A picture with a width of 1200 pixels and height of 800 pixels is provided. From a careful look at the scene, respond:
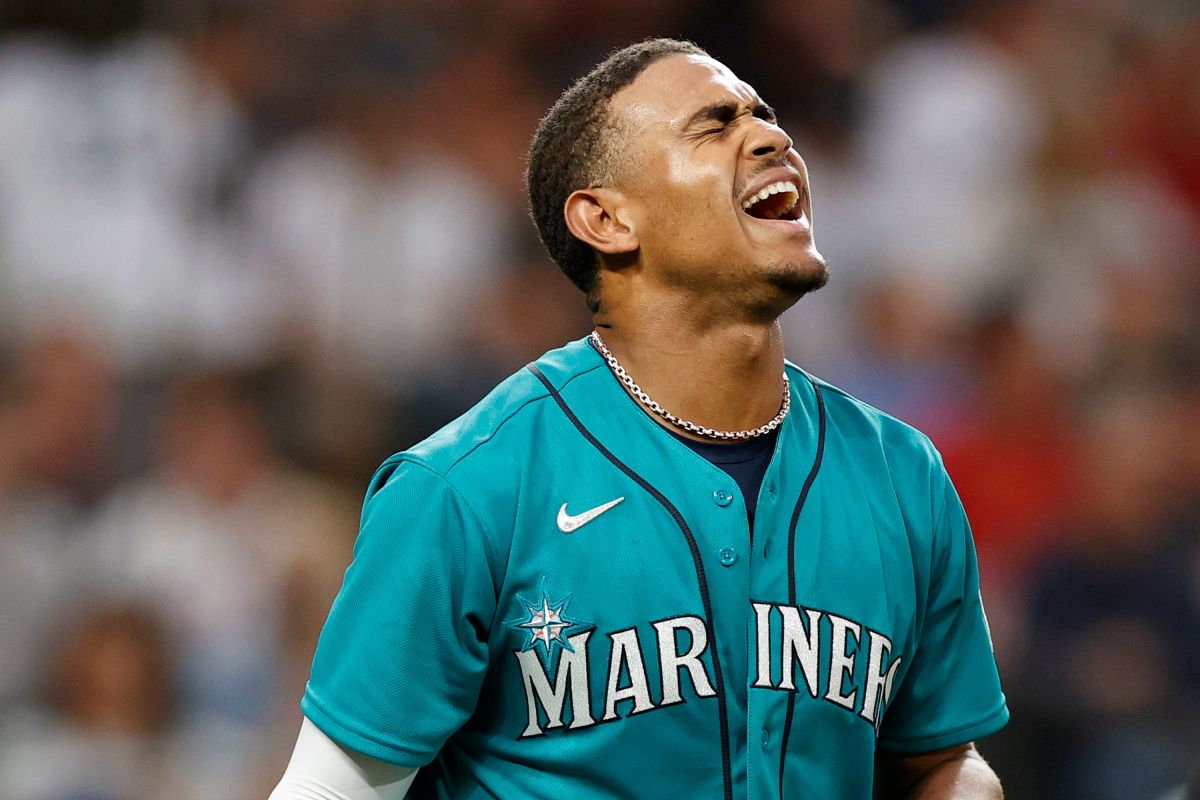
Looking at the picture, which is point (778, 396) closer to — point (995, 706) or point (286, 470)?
point (995, 706)

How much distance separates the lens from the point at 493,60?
5695 mm

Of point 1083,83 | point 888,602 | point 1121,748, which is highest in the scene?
point 1083,83

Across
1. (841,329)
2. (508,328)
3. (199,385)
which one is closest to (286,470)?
(199,385)

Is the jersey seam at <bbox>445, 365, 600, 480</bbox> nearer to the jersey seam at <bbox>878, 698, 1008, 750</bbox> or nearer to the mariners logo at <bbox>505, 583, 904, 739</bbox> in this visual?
the mariners logo at <bbox>505, 583, 904, 739</bbox>

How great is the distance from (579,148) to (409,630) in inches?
33.9

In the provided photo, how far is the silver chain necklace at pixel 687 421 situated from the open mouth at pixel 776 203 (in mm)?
277

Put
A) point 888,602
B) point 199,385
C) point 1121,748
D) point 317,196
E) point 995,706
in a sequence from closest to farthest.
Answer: point 888,602 → point 995,706 → point 1121,748 → point 199,385 → point 317,196

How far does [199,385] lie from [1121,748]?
3.15 meters

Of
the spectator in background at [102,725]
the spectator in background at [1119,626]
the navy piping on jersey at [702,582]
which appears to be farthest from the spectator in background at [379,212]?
the navy piping on jersey at [702,582]

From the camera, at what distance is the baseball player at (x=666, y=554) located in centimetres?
200

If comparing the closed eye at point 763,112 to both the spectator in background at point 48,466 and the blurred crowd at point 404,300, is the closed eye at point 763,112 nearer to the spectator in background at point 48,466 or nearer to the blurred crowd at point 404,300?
the blurred crowd at point 404,300

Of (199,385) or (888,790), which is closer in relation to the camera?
(888,790)

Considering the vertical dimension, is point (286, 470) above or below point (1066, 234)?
below

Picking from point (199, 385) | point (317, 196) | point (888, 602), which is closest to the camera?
point (888, 602)
